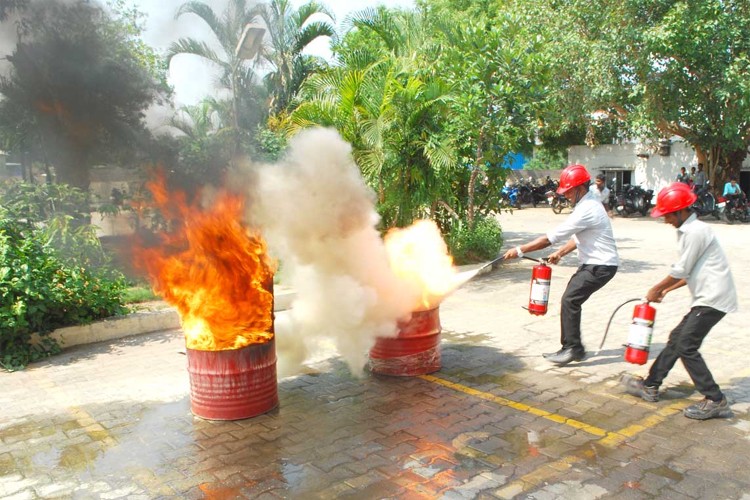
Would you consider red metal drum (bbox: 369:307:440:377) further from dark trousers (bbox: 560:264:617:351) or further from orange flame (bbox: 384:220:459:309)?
dark trousers (bbox: 560:264:617:351)

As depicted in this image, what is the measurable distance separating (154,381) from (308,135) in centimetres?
280

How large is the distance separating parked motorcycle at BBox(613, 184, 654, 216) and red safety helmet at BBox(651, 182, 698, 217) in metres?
18.9

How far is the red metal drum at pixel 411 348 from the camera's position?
541 centimetres

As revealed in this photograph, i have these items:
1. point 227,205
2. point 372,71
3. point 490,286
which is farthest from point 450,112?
point 227,205

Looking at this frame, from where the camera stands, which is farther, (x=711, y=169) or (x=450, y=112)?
(x=711, y=169)

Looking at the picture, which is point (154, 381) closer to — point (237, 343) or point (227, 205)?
point (237, 343)

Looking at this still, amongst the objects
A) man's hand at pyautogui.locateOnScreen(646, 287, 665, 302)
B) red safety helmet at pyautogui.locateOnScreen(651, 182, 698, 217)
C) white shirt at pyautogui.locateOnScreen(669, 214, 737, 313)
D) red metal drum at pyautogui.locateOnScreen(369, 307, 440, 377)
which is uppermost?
red safety helmet at pyautogui.locateOnScreen(651, 182, 698, 217)

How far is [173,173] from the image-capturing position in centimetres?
486

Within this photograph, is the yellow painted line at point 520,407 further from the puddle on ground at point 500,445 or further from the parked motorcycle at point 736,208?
the parked motorcycle at point 736,208

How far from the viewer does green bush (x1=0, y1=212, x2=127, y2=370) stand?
20.2 ft

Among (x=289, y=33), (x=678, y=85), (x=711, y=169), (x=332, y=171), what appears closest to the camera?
(x=332, y=171)

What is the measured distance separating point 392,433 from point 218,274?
1.84 metres

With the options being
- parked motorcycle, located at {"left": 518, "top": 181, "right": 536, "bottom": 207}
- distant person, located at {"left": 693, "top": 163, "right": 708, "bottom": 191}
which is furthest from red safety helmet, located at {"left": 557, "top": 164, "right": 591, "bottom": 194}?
parked motorcycle, located at {"left": 518, "top": 181, "right": 536, "bottom": 207}

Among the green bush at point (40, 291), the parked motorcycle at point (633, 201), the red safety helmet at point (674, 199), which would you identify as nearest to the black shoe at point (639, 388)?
the red safety helmet at point (674, 199)
